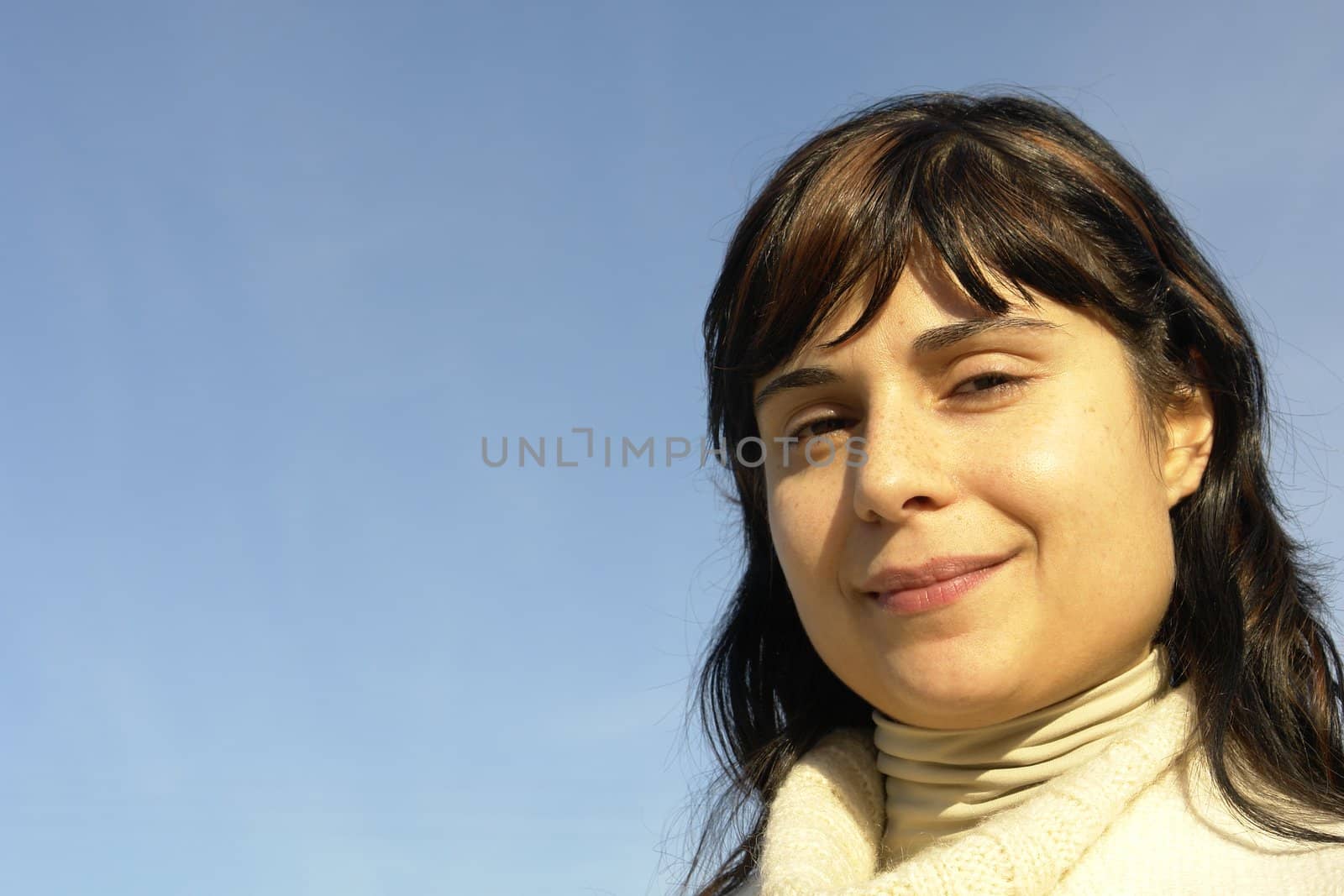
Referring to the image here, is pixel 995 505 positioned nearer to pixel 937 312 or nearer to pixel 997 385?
pixel 997 385

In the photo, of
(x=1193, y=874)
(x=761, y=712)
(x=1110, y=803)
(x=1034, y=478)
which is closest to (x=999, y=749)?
(x=1110, y=803)

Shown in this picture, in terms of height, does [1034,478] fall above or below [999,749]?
above

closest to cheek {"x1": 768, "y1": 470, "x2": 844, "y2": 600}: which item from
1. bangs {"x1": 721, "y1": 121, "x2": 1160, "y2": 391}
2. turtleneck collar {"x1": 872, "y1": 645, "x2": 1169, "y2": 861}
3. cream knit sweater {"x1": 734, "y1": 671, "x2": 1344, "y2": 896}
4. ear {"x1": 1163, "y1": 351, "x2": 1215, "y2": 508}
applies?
bangs {"x1": 721, "y1": 121, "x2": 1160, "y2": 391}

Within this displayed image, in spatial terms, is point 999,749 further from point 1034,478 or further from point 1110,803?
point 1034,478

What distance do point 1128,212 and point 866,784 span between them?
1.36 metres

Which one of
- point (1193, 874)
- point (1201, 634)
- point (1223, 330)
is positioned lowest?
point (1193, 874)

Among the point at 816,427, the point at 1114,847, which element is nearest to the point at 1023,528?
the point at 816,427

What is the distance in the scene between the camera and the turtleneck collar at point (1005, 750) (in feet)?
8.24

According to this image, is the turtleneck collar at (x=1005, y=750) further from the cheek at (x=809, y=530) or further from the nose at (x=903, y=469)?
the nose at (x=903, y=469)

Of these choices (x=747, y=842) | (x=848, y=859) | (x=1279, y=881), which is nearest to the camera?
(x=1279, y=881)

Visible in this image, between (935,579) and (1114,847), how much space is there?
0.58 metres

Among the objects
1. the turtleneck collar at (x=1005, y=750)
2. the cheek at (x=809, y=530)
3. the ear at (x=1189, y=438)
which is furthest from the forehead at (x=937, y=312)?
the turtleneck collar at (x=1005, y=750)

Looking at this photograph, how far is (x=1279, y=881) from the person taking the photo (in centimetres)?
223

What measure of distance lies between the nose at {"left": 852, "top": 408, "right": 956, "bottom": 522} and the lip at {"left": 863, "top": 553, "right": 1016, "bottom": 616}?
105mm
